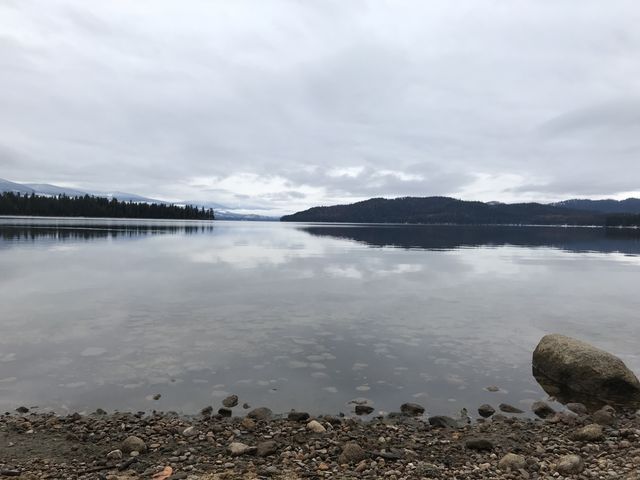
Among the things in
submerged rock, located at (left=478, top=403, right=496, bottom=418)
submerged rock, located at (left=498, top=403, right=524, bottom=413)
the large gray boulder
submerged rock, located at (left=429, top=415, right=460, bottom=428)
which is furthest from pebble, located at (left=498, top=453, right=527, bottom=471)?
the large gray boulder

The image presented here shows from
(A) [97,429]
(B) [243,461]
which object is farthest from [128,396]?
(B) [243,461]

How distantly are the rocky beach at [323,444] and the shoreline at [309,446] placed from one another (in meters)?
0.02

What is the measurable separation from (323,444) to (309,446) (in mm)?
281

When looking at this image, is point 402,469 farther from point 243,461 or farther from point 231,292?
point 231,292

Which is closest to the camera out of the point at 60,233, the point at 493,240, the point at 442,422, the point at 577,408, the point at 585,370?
the point at 442,422

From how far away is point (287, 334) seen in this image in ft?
56.1

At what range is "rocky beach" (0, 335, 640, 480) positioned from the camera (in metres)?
7.86

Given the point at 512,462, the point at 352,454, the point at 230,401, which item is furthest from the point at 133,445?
the point at 512,462

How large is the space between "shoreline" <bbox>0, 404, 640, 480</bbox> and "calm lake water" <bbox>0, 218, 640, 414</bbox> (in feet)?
2.96

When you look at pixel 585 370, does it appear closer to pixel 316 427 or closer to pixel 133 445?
pixel 316 427

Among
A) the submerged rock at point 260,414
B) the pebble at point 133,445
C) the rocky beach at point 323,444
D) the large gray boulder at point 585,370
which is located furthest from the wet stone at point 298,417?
the large gray boulder at point 585,370

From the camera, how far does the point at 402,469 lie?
316 inches

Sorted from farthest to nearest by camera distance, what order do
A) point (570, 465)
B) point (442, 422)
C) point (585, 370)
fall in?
point (585, 370) → point (442, 422) → point (570, 465)

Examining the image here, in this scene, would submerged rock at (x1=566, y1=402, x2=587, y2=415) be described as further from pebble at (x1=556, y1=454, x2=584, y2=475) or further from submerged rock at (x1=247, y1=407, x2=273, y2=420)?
submerged rock at (x1=247, y1=407, x2=273, y2=420)
